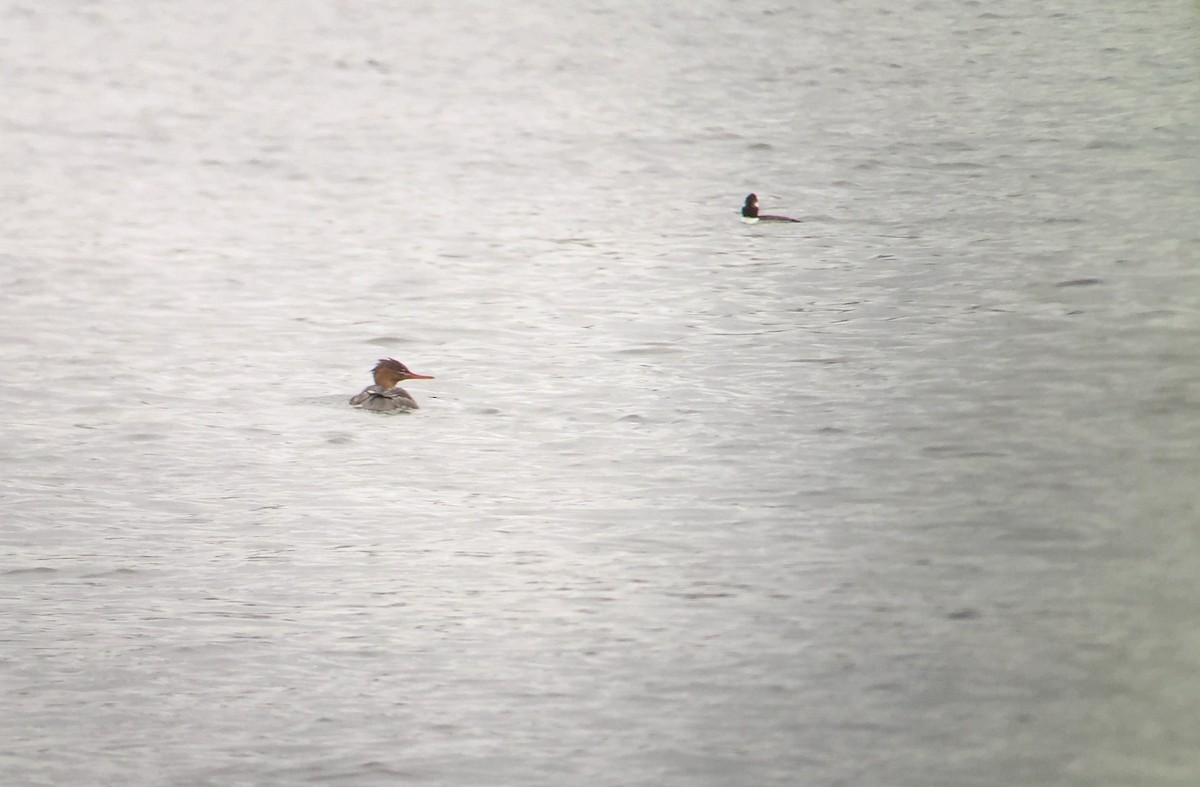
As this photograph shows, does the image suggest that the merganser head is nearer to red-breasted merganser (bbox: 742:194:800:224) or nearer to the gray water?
the gray water

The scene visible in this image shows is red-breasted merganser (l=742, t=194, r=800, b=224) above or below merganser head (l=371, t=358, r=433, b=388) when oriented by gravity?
above

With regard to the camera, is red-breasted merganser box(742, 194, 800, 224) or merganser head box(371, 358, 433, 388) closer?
merganser head box(371, 358, 433, 388)

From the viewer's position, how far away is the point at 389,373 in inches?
350

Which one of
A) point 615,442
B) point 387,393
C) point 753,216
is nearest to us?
point 615,442

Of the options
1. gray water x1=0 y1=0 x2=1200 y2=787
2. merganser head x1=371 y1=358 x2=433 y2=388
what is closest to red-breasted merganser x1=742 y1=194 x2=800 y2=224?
gray water x1=0 y1=0 x2=1200 y2=787

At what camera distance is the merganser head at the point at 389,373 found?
887 centimetres

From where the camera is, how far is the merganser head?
349 inches

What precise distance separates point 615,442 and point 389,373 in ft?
3.89

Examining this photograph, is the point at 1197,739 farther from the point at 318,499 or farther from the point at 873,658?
the point at 318,499

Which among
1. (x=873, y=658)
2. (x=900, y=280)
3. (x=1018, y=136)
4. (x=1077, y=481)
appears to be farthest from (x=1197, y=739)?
(x=1018, y=136)

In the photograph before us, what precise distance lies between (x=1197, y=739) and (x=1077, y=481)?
89.9 inches

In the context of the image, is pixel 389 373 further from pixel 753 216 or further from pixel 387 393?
pixel 753 216

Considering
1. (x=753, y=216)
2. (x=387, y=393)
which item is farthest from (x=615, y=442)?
(x=753, y=216)

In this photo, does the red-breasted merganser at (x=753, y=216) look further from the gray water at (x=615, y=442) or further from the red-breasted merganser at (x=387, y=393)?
the red-breasted merganser at (x=387, y=393)
